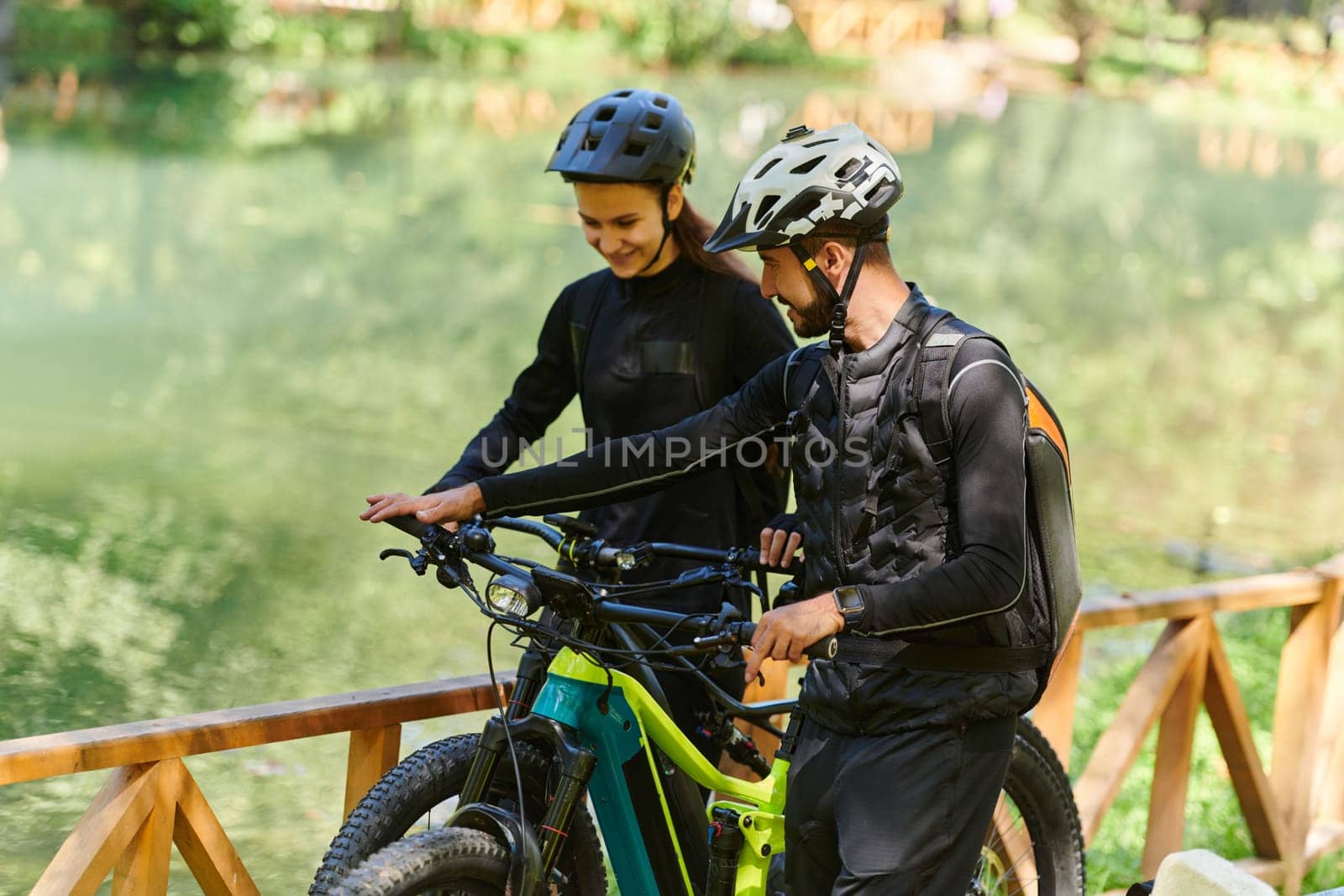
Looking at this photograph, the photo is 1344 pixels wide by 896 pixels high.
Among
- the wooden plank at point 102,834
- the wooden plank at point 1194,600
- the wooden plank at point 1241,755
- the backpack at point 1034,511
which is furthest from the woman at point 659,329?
the wooden plank at point 1241,755

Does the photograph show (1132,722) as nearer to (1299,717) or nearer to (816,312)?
(1299,717)

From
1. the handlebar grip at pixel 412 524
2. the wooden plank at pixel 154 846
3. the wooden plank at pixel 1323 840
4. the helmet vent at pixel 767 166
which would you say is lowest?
the wooden plank at pixel 1323 840

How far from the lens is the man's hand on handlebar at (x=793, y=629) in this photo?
7.86ft

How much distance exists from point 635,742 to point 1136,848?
3.17 metres

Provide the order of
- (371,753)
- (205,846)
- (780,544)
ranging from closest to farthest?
1. (780,544)
2. (205,846)
3. (371,753)

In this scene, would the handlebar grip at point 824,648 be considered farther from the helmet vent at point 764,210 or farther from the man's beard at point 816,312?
the helmet vent at point 764,210

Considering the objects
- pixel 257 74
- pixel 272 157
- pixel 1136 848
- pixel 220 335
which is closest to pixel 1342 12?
pixel 257 74

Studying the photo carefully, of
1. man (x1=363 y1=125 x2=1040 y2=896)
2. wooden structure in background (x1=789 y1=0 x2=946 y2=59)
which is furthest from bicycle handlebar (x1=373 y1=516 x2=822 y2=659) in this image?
wooden structure in background (x1=789 y1=0 x2=946 y2=59)

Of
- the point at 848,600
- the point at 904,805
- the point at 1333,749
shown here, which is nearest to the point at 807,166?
the point at 848,600

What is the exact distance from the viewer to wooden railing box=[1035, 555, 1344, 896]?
4152 mm

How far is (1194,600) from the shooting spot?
416cm

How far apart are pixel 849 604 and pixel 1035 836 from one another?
4.61ft

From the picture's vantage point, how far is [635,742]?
115 inches

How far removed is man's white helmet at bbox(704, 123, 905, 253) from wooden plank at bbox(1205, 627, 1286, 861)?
87.7 inches
